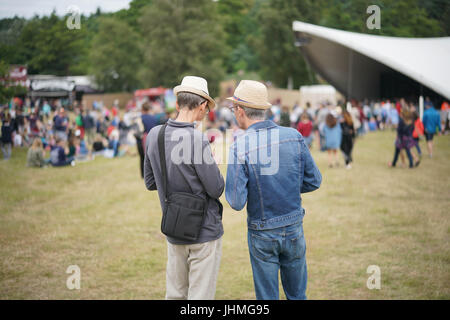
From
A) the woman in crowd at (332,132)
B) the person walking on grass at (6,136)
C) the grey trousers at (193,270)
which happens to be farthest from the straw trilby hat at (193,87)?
the woman in crowd at (332,132)

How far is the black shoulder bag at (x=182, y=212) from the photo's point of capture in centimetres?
270

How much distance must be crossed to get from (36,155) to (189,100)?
10188 mm

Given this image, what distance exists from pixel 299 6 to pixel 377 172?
3394 centimetres

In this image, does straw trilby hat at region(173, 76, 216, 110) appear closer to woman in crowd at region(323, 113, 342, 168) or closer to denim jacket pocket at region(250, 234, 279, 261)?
denim jacket pocket at region(250, 234, 279, 261)

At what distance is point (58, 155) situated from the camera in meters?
12.5

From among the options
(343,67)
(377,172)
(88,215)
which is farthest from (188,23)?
(88,215)

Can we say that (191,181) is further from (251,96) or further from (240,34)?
(240,34)

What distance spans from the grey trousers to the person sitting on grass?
424 inches

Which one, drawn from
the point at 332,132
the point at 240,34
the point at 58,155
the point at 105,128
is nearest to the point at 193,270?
the point at 332,132

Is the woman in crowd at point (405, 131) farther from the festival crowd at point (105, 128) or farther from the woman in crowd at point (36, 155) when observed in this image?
the woman in crowd at point (36, 155)

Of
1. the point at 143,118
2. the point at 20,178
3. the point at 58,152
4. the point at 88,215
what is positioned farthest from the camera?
the point at 58,152

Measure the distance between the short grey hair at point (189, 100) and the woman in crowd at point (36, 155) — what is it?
31.2ft
